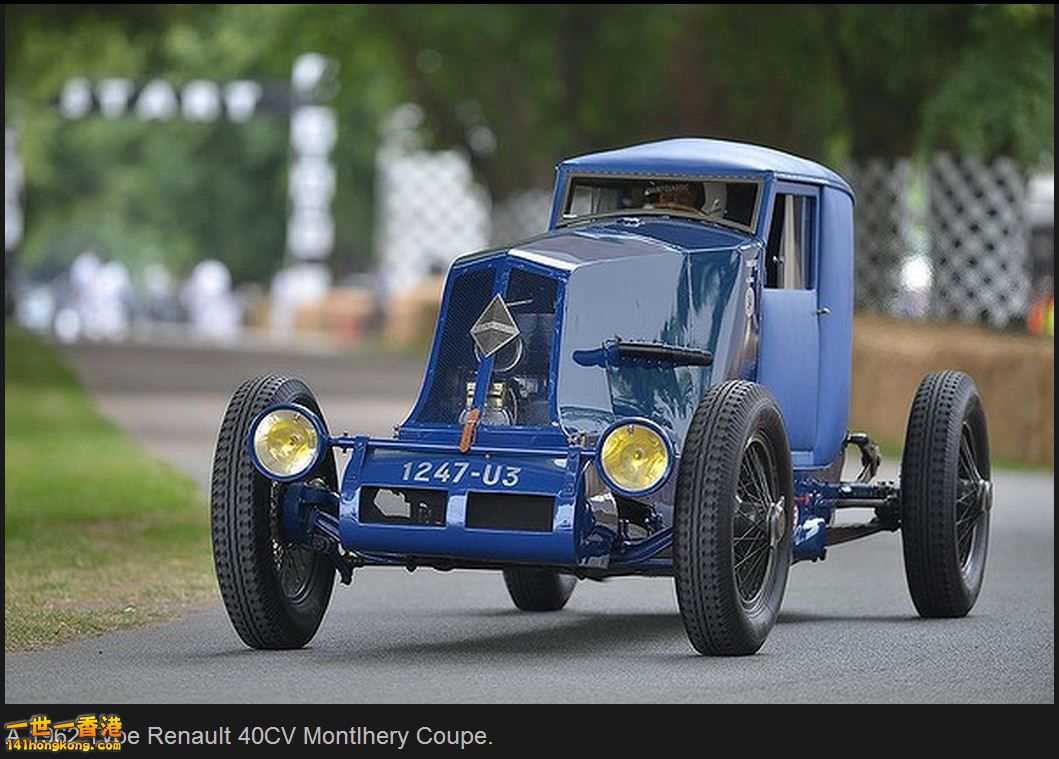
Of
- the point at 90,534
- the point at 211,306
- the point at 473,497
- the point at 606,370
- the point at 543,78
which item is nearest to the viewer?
the point at 473,497

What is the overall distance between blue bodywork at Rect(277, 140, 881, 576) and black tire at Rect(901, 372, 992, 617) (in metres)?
0.42

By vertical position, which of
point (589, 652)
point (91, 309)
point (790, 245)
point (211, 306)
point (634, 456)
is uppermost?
point (790, 245)

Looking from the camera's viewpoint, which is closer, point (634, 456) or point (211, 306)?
point (634, 456)

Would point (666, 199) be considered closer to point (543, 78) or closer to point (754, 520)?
point (754, 520)

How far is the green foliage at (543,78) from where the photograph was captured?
24.8 m

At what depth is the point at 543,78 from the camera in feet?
134

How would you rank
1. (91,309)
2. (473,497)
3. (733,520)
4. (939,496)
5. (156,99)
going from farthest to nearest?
(156,99) < (91,309) < (939,496) < (473,497) < (733,520)

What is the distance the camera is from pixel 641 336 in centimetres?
1110

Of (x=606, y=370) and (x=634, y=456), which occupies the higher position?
(x=606, y=370)

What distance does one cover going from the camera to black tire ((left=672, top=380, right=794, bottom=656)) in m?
10.0

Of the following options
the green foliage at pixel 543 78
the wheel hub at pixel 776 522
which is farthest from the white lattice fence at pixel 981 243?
the wheel hub at pixel 776 522

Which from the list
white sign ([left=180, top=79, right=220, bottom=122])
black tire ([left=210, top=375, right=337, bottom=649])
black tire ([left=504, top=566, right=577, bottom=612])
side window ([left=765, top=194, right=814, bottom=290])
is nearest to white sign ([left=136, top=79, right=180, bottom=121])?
white sign ([left=180, top=79, right=220, bottom=122])

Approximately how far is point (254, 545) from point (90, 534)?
5961 mm

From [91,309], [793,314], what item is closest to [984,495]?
[793,314]
